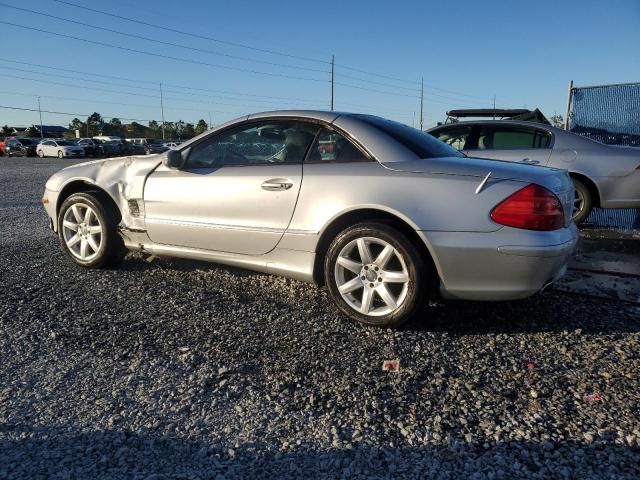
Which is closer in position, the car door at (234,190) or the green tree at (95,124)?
the car door at (234,190)

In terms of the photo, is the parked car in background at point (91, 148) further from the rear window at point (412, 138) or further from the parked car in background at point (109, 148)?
the rear window at point (412, 138)

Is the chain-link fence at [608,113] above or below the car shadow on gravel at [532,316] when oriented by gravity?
above

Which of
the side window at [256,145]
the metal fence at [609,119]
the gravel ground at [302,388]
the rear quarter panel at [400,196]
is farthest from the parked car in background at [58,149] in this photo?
the rear quarter panel at [400,196]

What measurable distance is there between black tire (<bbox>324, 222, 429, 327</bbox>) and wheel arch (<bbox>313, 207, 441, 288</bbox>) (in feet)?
0.20

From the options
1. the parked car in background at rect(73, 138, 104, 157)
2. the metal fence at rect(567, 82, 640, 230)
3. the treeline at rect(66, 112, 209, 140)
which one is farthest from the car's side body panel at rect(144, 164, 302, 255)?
the treeline at rect(66, 112, 209, 140)

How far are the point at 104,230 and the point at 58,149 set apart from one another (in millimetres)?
38559

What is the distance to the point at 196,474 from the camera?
198 cm

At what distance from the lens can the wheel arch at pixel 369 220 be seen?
11.0ft

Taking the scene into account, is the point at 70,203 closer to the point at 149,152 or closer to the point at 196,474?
the point at 149,152

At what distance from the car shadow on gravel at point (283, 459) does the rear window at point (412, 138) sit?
2086mm

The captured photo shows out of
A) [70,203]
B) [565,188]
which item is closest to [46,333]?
[70,203]

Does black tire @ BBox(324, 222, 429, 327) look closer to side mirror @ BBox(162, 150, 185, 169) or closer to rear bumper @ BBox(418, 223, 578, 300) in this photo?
rear bumper @ BBox(418, 223, 578, 300)

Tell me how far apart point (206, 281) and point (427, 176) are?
215cm

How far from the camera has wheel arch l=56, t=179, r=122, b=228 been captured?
468 cm
